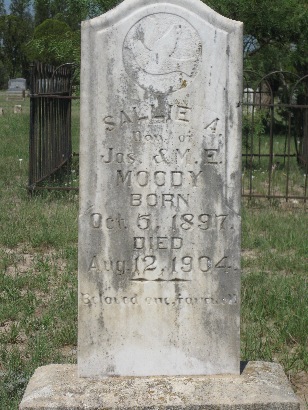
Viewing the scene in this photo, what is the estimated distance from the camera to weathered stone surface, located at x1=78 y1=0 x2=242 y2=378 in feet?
9.77

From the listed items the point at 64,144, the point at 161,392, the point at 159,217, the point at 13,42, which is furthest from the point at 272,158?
the point at 13,42

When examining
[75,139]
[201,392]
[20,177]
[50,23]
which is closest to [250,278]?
[201,392]

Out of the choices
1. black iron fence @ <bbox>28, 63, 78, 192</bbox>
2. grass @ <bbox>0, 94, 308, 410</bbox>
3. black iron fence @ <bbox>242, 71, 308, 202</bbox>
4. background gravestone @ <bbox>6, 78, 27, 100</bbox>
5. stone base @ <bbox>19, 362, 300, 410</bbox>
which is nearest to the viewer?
stone base @ <bbox>19, 362, 300, 410</bbox>

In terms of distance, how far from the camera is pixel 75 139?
14.9 metres

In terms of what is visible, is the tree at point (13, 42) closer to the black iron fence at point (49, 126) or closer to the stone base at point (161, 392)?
the black iron fence at point (49, 126)

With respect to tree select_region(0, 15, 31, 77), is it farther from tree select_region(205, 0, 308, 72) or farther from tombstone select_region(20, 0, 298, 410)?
tombstone select_region(20, 0, 298, 410)

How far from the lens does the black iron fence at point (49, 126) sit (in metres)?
8.43

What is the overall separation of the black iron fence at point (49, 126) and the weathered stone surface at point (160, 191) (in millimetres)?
5369

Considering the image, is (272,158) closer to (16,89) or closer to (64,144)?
(64,144)

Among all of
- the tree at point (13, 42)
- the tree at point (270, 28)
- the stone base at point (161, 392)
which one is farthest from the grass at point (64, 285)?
the tree at point (13, 42)

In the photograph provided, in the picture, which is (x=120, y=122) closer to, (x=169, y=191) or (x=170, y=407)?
(x=169, y=191)

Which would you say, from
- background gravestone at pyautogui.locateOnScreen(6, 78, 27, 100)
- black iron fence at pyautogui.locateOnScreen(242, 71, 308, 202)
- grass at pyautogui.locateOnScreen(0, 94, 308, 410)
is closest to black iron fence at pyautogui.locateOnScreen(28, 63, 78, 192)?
grass at pyautogui.locateOnScreen(0, 94, 308, 410)

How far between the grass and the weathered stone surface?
0.76 m

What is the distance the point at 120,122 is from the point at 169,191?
0.33 metres
